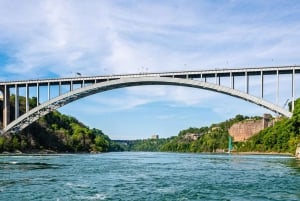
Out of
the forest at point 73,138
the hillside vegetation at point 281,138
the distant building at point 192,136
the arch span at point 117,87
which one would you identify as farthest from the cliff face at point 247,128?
the arch span at point 117,87

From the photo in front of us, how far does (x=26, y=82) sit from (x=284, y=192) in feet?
158

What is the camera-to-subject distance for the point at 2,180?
20672mm

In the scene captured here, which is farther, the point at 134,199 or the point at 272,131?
the point at 272,131

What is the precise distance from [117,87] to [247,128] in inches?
2545

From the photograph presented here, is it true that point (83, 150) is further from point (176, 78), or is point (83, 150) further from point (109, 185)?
point (109, 185)

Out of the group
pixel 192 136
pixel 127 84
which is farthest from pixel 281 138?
pixel 192 136

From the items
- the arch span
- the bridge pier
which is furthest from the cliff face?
the bridge pier

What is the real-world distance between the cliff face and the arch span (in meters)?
59.4

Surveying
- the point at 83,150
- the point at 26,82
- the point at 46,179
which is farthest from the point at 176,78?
the point at 83,150

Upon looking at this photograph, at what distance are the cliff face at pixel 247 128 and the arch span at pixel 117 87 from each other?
195 feet

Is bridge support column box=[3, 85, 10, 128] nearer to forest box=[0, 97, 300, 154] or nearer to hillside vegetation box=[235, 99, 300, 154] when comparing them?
forest box=[0, 97, 300, 154]

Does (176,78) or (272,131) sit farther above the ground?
(176,78)

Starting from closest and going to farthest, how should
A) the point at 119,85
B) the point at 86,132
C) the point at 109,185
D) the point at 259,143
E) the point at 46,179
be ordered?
the point at 109,185 < the point at 46,179 < the point at 119,85 < the point at 259,143 < the point at 86,132

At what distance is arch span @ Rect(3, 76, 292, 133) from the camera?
4512 centimetres
